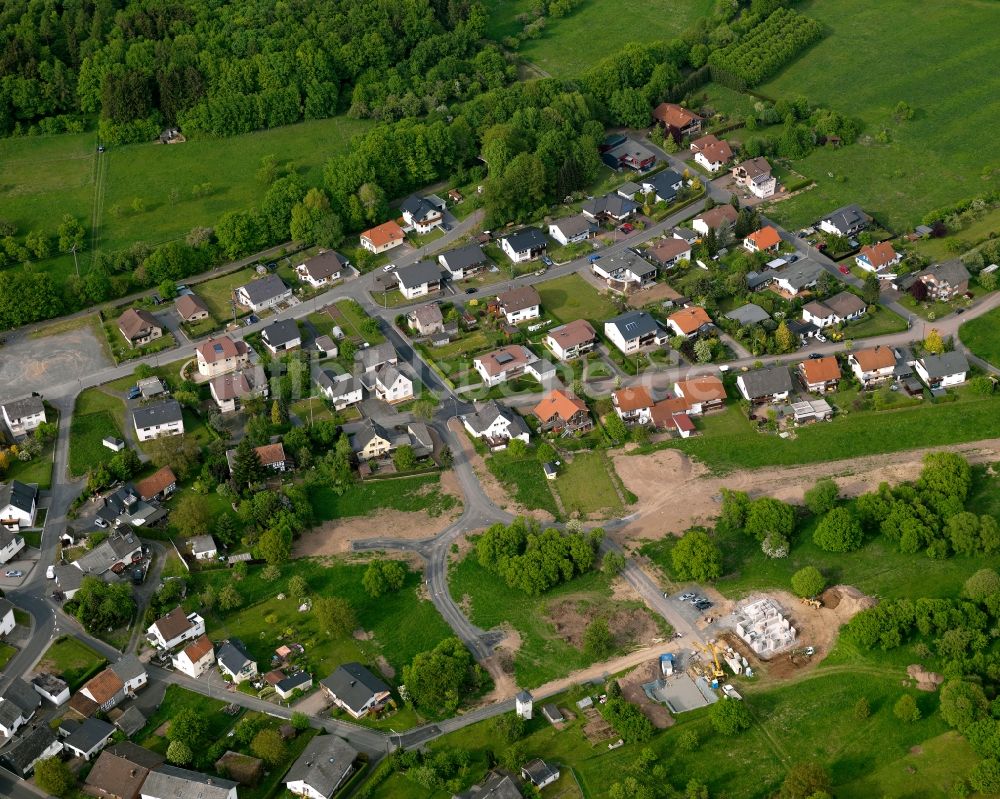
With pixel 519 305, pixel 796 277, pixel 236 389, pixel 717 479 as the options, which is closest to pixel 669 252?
pixel 796 277

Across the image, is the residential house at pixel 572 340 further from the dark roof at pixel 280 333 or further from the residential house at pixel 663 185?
the residential house at pixel 663 185

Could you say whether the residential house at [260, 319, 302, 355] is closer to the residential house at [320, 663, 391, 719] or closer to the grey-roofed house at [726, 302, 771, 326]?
the residential house at [320, 663, 391, 719]

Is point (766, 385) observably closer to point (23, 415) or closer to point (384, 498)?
point (384, 498)

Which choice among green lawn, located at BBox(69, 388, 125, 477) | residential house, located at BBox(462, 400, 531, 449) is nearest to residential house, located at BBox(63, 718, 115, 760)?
green lawn, located at BBox(69, 388, 125, 477)

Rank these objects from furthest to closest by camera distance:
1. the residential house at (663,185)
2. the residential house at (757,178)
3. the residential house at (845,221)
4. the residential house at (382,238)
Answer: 1. the residential house at (663,185)
2. the residential house at (757,178)
3. the residential house at (382,238)
4. the residential house at (845,221)

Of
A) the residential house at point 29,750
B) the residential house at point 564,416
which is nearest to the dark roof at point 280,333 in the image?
the residential house at point 564,416

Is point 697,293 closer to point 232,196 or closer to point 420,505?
point 420,505
